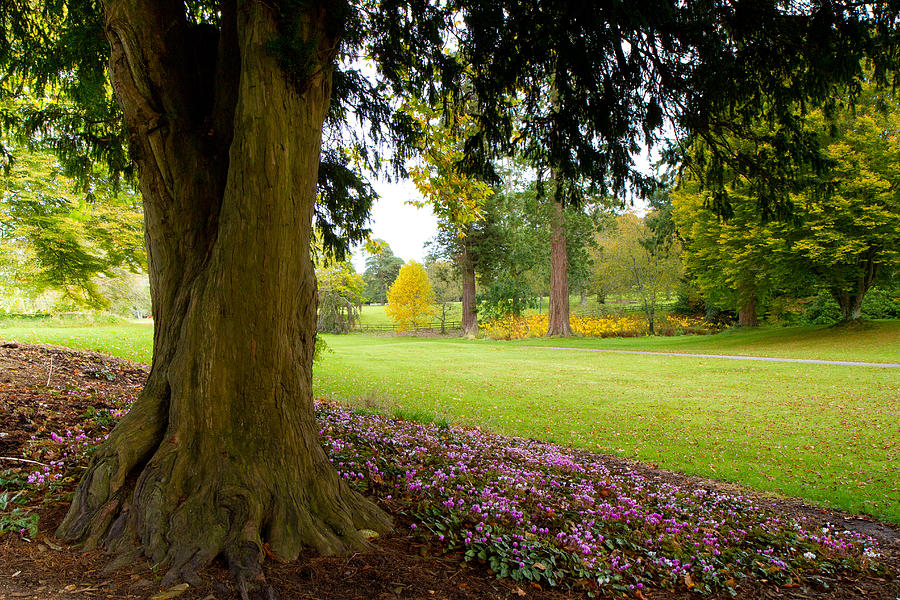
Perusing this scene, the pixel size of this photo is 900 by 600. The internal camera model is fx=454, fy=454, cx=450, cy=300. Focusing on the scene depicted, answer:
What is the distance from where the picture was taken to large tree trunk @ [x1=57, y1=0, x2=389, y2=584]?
2.62m

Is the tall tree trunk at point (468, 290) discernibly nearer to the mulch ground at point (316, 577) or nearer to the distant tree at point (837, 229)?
the distant tree at point (837, 229)

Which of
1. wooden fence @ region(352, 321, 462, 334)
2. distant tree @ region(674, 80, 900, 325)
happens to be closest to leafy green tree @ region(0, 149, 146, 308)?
distant tree @ region(674, 80, 900, 325)

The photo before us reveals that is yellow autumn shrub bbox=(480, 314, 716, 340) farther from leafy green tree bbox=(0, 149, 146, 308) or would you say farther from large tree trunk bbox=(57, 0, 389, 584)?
large tree trunk bbox=(57, 0, 389, 584)

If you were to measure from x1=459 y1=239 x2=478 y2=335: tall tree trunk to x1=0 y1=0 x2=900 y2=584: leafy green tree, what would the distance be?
26058 mm

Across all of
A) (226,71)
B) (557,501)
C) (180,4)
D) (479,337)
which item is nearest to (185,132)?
(226,71)

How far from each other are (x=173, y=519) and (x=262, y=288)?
4.54 ft

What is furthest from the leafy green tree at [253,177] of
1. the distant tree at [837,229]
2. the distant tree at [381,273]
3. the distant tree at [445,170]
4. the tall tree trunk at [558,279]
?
the distant tree at [381,273]

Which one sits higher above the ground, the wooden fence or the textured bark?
the textured bark

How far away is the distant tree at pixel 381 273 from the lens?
6588 cm

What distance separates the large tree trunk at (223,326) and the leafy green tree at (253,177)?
0.03 ft

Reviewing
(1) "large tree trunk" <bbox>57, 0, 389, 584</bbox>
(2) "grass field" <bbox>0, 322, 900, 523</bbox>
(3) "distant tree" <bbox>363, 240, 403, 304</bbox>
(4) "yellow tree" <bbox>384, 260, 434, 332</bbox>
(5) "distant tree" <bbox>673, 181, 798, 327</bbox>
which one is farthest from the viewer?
(3) "distant tree" <bbox>363, 240, 403, 304</bbox>

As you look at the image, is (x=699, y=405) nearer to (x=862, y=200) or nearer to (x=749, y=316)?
(x=862, y=200)

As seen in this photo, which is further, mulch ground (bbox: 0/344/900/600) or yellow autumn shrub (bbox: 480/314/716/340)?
yellow autumn shrub (bbox: 480/314/716/340)

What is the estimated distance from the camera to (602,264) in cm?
3422
